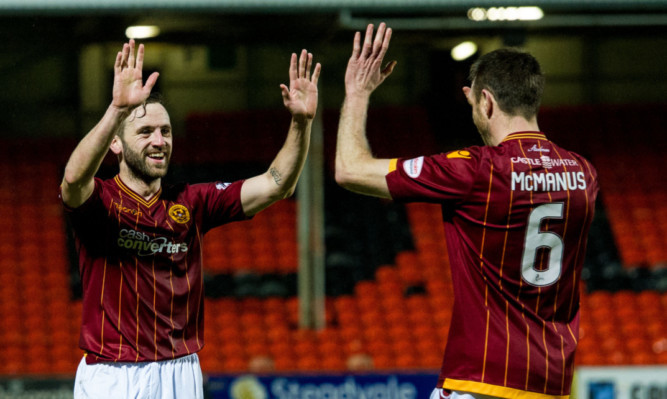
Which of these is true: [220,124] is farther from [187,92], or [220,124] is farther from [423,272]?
[423,272]

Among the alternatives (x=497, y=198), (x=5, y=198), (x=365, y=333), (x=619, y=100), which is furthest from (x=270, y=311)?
(x=497, y=198)

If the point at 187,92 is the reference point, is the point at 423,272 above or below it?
below

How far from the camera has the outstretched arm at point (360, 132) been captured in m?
2.96

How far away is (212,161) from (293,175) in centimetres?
754

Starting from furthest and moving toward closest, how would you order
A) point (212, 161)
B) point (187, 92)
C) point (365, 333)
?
point (187, 92) < point (212, 161) < point (365, 333)

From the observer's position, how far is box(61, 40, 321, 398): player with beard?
3.37 meters

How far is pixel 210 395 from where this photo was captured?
22.6 ft

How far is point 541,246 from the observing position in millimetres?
2904

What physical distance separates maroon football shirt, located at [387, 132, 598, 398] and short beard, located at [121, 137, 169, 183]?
1.03 metres

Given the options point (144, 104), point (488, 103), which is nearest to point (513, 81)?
point (488, 103)

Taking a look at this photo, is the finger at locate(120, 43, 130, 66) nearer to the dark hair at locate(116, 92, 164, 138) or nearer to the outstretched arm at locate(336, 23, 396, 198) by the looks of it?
the dark hair at locate(116, 92, 164, 138)

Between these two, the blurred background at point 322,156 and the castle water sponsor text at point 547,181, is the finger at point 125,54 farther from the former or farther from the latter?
the blurred background at point 322,156

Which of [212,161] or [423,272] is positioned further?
[212,161]

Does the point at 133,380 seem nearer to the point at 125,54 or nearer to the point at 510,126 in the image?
the point at 125,54
